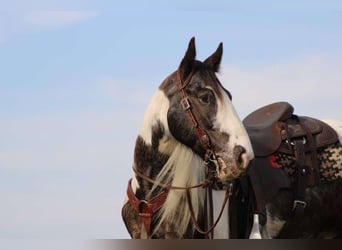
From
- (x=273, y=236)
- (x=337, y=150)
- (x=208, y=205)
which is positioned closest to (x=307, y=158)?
(x=337, y=150)

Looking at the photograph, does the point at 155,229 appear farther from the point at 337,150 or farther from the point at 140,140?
the point at 337,150

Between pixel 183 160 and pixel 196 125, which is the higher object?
pixel 196 125

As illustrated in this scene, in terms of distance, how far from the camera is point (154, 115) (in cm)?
568

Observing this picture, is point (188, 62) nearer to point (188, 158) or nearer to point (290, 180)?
point (188, 158)

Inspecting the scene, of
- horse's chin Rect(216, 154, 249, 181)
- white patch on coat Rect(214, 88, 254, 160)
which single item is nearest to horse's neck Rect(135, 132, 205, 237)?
horse's chin Rect(216, 154, 249, 181)

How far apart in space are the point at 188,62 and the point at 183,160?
2.38 ft

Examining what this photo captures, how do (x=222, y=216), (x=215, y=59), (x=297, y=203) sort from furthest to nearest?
(x=297, y=203) → (x=215, y=59) → (x=222, y=216)

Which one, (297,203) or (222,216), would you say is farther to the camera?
(297,203)

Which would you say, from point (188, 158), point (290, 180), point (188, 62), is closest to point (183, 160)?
point (188, 158)

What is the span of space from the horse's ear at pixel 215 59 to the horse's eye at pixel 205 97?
0.35 meters

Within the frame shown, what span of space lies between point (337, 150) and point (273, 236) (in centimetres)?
109

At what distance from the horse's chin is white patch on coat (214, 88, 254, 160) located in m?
0.06

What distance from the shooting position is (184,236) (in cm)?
562

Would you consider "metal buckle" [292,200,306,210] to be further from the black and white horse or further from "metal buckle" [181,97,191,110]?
"metal buckle" [181,97,191,110]
